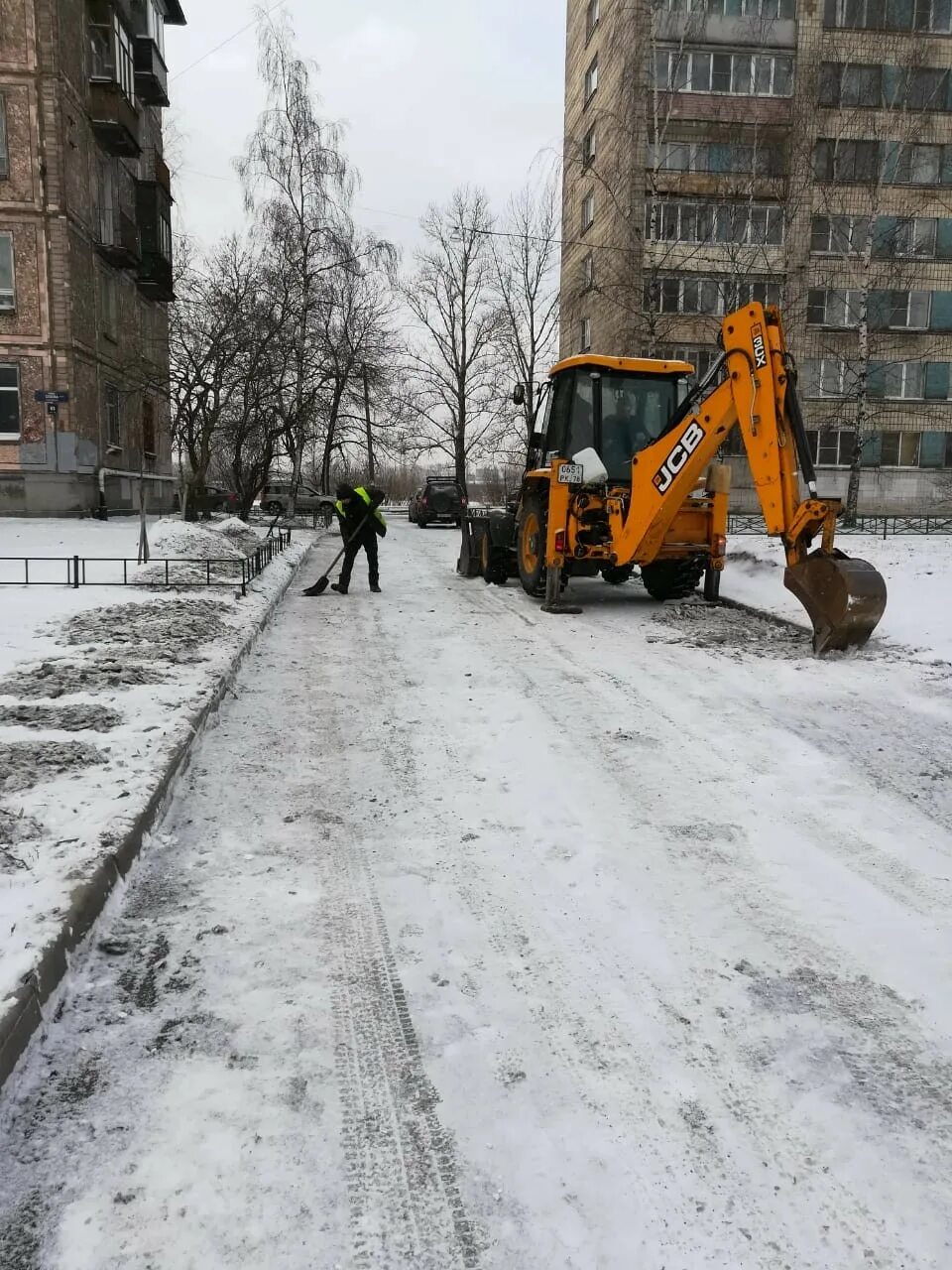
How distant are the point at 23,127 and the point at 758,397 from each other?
21560 mm

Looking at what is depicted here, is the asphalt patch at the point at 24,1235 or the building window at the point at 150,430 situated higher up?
the building window at the point at 150,430

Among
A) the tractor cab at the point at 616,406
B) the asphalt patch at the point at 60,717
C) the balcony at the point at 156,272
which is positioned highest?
the balcony at the point at 156,272

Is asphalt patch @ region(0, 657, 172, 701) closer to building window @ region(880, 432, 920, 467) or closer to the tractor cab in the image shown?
the tractor cab

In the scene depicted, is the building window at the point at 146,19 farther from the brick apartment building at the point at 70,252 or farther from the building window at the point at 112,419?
the building window at the point at 112,419

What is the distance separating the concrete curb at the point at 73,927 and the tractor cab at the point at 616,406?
6908 mm

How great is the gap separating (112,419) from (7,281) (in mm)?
4602

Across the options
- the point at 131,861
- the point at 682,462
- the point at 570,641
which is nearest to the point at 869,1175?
the point at 131,861

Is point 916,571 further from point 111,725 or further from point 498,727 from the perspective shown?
point 111,725

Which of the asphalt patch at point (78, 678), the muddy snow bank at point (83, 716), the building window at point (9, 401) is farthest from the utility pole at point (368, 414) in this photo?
the asphalt patch at point (78, 678)

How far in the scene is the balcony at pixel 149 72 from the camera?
1092 inches

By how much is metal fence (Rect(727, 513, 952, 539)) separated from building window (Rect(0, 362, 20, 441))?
61.9ft

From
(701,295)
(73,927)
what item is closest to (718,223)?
(701,295)

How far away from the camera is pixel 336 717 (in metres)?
6.03

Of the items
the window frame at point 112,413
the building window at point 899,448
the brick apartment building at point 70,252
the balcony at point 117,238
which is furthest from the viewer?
the building window at point 899,448
